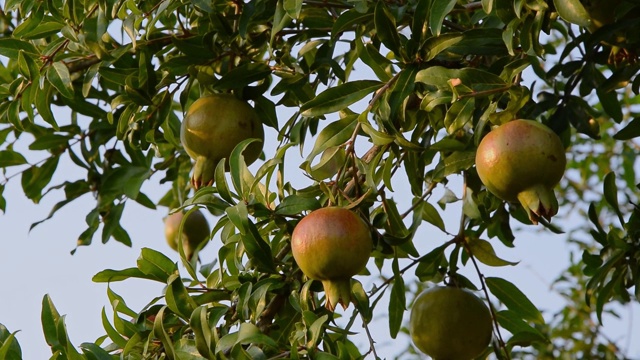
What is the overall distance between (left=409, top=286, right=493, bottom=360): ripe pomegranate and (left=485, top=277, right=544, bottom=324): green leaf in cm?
24

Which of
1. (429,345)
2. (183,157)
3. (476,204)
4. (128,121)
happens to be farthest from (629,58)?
(183,157)

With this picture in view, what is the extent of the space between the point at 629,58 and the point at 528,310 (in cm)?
61

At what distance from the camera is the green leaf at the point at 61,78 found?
6.55ft

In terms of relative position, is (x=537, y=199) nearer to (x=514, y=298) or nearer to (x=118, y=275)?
→ (x=514, y=298)

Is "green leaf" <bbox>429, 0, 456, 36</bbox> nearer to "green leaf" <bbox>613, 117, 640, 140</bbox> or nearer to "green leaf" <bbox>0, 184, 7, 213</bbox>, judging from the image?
"green leaf" <bbox>613, 117, 640, 140</bbox>

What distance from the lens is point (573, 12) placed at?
158 centimetres

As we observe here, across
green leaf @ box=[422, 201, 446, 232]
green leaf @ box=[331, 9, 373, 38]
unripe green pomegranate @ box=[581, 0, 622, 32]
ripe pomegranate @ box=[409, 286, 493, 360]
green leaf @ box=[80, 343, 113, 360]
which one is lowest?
ripe pomegranate @ box=[409, 286, 493, 360]

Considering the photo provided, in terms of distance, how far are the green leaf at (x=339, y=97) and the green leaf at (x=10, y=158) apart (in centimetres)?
128

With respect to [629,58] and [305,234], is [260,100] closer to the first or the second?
[305,234]

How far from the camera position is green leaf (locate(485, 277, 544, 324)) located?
7.17ft

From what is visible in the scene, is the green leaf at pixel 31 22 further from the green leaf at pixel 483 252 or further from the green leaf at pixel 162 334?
the green leaf at pixel 483 252

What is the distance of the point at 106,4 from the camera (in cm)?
197

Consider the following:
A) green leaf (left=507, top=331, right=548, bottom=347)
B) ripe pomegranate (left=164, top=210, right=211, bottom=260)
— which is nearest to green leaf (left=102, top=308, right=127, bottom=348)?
green leaf (left=507, top=331, right=548, bottom=347)

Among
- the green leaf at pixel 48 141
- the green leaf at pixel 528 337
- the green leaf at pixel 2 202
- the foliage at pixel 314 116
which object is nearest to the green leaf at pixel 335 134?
the foliage at pixel 314 116
